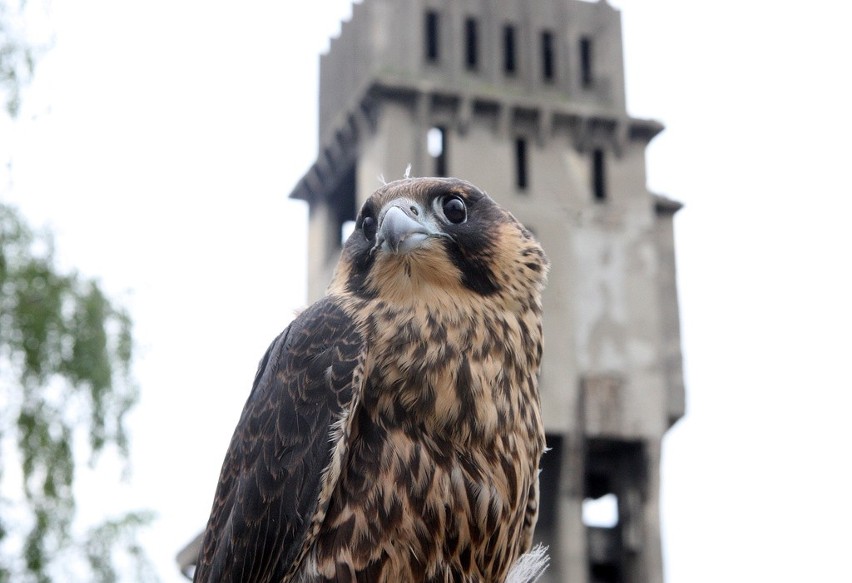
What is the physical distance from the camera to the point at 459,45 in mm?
34438

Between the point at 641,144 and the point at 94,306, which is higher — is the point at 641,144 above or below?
above

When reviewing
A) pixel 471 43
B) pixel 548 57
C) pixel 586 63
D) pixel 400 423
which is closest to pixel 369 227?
pixel 400 423

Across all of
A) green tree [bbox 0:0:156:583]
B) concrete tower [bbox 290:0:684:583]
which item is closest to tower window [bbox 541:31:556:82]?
concrete tower [bbox 290:0:684:583]

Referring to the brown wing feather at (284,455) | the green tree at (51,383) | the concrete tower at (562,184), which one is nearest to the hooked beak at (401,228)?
the brown wing feather at (284,455)

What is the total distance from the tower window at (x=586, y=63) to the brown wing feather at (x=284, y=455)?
1264 inches

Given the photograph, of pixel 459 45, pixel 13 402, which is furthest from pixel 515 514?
pixel 459 45

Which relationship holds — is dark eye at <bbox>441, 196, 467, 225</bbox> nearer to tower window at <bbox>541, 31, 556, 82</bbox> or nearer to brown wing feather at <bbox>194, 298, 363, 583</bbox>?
brown wing feather at <bbox>194, 298, 363, 583</bbox>

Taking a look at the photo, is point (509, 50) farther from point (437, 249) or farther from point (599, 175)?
point (437, 249)

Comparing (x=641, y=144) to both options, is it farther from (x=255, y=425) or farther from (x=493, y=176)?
(x=255, y=425)

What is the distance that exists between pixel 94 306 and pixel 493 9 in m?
23.0

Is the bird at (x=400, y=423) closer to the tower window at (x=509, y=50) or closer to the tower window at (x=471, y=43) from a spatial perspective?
the tower window at (x=471, y=43)

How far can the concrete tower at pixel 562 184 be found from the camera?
31.8 meters

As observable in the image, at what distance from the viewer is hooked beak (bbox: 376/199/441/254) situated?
13.9 feet

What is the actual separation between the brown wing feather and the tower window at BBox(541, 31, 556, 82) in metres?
31.7
